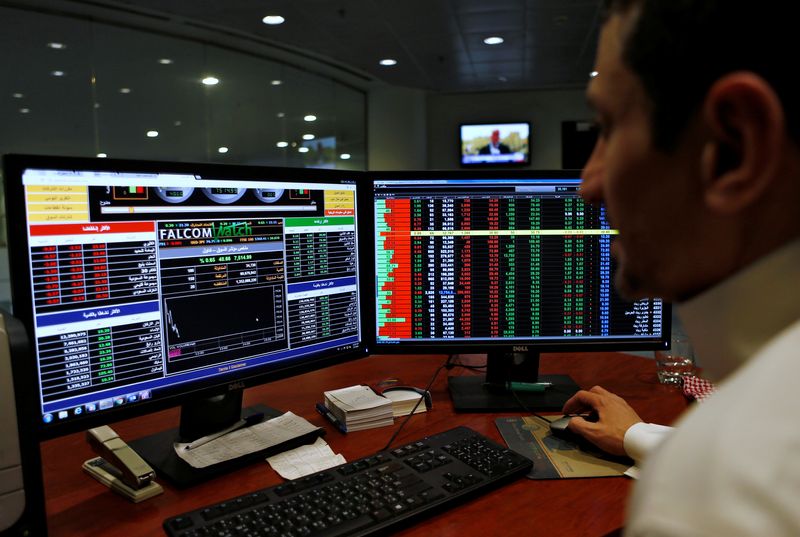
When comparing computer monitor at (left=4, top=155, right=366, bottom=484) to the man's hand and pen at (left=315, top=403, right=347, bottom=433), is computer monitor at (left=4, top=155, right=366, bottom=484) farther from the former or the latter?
the man's hand

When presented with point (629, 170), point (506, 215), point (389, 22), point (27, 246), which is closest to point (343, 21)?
point (389, 22)

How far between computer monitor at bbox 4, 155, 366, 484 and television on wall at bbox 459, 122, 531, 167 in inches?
288

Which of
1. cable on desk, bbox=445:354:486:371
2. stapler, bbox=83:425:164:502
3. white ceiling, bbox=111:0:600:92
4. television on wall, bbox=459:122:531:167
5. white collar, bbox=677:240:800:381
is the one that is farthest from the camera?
television on wall, bbox=459:122:531:167

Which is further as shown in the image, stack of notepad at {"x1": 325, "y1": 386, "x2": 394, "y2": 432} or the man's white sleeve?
stack of notepad at {"x1": 325, "y1": 386, "x2": 394, "y2": 432}

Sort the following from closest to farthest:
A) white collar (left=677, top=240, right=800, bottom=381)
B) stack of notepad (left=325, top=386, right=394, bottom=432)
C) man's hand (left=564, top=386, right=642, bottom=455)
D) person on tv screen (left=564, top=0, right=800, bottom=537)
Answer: person on tv screen (left=564, top=0, right=800, bottom=537)
white collar (left=677, top=240, right=800, bottom=381)
man's hand (left=564, top=386, right=642, bottom=455)
stack of notepad (left=325, top=386, right=394, bottom=432)

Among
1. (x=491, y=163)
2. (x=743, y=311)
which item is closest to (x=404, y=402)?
(x=743, y=311)

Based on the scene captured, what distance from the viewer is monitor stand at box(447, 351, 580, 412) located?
1.29 m

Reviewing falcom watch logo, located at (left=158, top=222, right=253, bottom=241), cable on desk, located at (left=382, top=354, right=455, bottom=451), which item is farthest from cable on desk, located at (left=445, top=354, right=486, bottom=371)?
falcom watch logo, located at (left=158, top=222, right=253, bottom=241)

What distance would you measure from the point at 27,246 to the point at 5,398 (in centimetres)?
22

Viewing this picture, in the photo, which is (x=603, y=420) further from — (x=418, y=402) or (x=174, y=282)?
(x=174, y=282)

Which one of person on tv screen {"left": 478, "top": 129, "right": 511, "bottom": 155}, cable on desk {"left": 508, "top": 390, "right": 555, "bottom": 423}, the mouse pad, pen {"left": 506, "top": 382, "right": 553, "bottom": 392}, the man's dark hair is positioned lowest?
the mouse pad

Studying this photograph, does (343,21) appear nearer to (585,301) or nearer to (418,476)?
(585,301)

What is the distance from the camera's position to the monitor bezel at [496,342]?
1308mm

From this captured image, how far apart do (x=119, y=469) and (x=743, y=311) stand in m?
0.92
